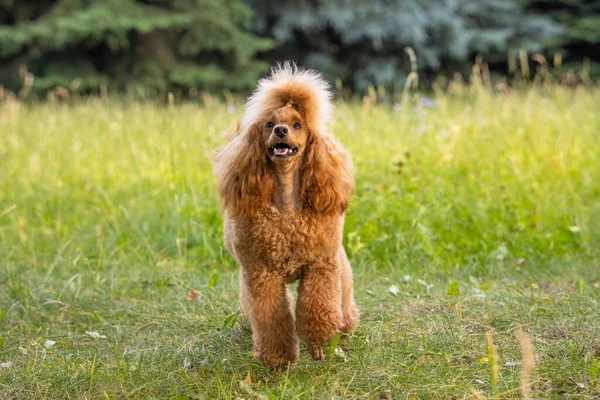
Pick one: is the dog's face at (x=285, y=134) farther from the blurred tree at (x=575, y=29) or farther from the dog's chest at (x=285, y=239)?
the blurred tree at (x=575, y=29)

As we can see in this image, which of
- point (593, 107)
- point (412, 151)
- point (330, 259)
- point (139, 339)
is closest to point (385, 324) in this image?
point (330, 259)

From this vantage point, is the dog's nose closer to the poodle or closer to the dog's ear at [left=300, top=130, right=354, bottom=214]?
the poodle

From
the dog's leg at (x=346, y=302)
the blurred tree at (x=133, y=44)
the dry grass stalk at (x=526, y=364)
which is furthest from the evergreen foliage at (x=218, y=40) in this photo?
the dry grass stalk at (x=526, y=364)

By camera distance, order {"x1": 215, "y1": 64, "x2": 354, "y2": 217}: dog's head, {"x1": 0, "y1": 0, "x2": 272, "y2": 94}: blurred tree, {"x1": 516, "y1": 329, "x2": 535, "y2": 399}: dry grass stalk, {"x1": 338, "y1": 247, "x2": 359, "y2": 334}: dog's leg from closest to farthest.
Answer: {"x1": 516, "y1": 329, "x2": 535, "y2": 399}: dry grass stalk, {"x1": 215, "y1": 64, "x2": 354, "y2": 217}: dog's head, {"x1": 338, "y1": 247, "x2": 359, "y2": 334}: dog's leg, {"x1": 0, "y1": 0, "x2": 272, "y2": 94}: blurred tree

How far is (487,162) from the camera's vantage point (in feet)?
19.1

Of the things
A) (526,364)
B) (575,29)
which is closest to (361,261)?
(526,364)

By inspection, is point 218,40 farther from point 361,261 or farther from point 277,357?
point 277,357

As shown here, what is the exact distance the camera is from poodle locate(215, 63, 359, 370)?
9.39 feet

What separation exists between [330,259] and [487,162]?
3254 millimetres

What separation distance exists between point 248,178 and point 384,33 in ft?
31.9

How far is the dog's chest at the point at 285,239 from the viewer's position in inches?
114

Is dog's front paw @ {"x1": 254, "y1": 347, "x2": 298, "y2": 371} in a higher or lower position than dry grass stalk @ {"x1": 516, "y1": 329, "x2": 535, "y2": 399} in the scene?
lower

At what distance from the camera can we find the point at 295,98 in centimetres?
284

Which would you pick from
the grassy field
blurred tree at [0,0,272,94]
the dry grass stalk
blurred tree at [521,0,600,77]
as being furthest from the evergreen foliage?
the dry grass stalk
